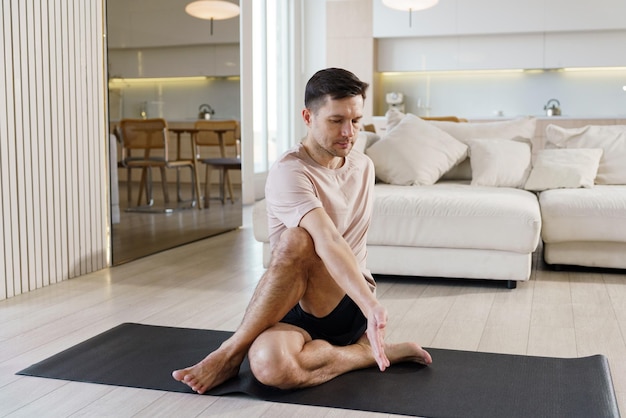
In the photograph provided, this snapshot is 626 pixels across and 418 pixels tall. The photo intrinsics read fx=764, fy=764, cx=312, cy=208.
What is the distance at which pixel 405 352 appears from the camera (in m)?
2.47

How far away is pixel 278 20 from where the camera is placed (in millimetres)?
8805

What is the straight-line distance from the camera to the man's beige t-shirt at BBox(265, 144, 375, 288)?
Answer: 7.31 ft

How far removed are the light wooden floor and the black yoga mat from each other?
0.21 ft

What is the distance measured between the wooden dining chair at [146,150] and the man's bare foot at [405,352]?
8.26 ft

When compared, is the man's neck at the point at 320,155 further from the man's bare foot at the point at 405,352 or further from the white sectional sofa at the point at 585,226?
the white sectional sofa at the point at 585,226

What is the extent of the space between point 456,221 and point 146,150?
6.59 feet

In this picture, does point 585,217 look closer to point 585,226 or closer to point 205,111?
point 585,226

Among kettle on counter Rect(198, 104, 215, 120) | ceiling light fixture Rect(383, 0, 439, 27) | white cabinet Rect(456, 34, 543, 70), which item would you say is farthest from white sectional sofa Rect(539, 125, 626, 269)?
white cabinet Rect(456, 34, 543, 70)

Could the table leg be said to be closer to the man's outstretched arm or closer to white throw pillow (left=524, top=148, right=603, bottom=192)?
white throw pillow (left=524, top=148, right=603, bottom=192)

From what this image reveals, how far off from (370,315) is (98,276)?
8.44ft

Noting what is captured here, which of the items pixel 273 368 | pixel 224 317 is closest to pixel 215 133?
pixel 224 317

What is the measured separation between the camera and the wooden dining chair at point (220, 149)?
547cm

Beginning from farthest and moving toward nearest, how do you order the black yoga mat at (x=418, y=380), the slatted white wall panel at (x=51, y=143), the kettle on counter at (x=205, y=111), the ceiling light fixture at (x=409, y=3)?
the ceiling light fixture at (x=409, y=3) < the kettle on counter at (x=205, y=111) < the slatted white wall panel at (x=51, y=143) < the black yoga mat at (x=418, y=380)

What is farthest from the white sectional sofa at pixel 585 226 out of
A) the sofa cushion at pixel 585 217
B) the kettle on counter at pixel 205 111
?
the kettle on counter at pixel 205 111
